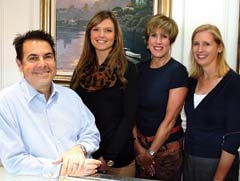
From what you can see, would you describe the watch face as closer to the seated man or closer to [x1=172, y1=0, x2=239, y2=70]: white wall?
the seated man

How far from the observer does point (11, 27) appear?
136 inches

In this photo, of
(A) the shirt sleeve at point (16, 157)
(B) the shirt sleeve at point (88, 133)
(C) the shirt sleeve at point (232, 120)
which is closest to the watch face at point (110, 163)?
(B) the shirt sleeve at point (88, 133)

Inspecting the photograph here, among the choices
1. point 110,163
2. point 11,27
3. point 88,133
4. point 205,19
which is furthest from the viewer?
point 11,27

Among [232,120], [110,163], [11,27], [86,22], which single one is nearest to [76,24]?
[86,22]

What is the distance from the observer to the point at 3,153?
5.67ft

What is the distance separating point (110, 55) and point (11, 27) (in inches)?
57.8

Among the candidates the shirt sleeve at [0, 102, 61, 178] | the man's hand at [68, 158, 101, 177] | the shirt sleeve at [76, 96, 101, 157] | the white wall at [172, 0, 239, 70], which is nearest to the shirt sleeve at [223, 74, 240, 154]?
the white wall at [172, 0, 239, 70]

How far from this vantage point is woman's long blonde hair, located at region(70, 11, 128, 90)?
233 cm

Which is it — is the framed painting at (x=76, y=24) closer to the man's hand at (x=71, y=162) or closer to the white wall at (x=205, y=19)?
the white wall at (x=205, y=19)

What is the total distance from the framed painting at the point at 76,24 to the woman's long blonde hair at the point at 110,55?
2.00 ft

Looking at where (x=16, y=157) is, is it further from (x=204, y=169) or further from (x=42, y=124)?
(x=204, y=169)

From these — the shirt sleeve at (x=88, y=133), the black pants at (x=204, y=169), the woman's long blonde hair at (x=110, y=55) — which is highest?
the woman's long blonde hair at (x=110, y=55)

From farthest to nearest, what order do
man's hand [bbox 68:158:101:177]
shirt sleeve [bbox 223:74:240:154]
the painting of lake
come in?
the painting of lake, shirt sleeve [bbox 223:74:240:154], man's hand [bbox 68:158:101:177]

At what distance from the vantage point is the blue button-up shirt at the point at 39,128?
1712 mm
